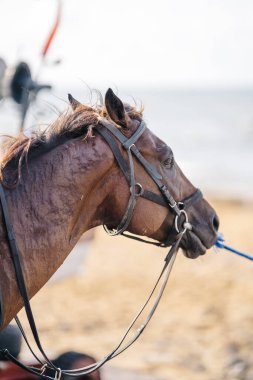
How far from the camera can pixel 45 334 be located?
8.95 m

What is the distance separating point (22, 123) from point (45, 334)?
16.6ft

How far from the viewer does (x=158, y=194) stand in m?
3.17

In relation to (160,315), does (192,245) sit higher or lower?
→ higher

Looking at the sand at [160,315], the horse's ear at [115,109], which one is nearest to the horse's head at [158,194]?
the horse's ear at [115,109]

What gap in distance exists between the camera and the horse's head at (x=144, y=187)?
9.89ft

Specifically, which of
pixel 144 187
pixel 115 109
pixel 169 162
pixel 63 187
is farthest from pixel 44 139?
pixel 169 162

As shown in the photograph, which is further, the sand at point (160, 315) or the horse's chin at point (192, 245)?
the sand at point (160, 315)

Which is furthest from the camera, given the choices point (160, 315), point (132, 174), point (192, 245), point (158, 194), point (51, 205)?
point (160, 315)

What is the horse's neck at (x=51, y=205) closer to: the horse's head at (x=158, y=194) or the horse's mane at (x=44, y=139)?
the horse's mane at (x=44, y=139)

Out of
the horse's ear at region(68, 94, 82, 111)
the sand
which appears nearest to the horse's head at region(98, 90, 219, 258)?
the horse's ear at region(68, 94, 82, 111)

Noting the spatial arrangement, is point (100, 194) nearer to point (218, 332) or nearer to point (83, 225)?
point (83, 225)

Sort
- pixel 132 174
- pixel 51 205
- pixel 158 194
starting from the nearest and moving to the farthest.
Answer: pixel 51 205 < pixel 132 174 < pixel 158 194

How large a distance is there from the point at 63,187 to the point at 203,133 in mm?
50528

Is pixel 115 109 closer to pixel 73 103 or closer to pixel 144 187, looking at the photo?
pixel 73 103
